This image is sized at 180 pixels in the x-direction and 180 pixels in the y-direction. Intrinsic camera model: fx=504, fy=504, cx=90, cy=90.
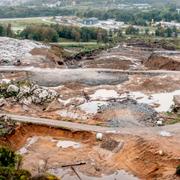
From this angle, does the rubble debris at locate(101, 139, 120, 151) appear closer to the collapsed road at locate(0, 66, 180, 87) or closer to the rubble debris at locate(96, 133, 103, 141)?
the rubble debris at locate(96, 133, 103, 141)

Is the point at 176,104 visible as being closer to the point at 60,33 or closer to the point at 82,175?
the point at 82,175

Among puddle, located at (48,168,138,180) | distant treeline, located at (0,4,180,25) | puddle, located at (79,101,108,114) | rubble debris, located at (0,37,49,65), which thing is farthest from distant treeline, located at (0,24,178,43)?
puddle, located at (48,168,138,180)

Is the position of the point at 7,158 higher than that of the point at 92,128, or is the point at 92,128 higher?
the point at 7,158

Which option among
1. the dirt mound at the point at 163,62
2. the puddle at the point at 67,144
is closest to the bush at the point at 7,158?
the puddle at the point at 67,144

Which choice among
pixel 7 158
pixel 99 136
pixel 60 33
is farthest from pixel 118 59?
pixel 7 158

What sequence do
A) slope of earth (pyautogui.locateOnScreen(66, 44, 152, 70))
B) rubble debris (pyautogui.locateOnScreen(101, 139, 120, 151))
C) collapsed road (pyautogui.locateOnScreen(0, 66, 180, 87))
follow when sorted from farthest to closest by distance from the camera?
1. slope of earth (pyautogui.locateOnScreen(66, 44, 152, 70))
2. collapsed road (pyautogui.locateOnScreen(0, 66, 180, 87))
3. rubble debris (pyautogui.locateOnScreen(101, 139, 120, 151))

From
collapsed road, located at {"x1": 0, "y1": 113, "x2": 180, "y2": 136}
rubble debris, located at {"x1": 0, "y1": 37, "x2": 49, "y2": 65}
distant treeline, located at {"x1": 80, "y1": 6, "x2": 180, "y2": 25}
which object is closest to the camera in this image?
collapsed road, located at {"x1": 0, "y1": 113, "x2": 180, "y2": 136}

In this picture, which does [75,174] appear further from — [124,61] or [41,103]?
[124,61]
